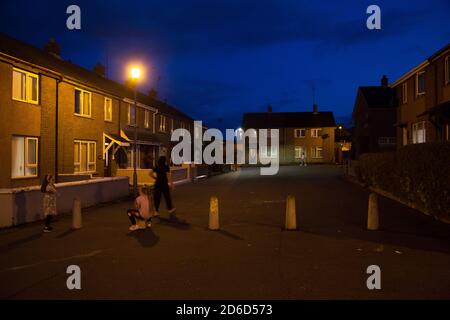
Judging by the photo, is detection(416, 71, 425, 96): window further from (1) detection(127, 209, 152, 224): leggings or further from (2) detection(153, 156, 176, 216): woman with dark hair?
(1) detection(127, 209, 152, 224): leggings

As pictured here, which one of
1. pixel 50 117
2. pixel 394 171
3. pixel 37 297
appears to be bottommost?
pixel 37 297

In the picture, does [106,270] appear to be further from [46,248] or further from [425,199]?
[425,199]

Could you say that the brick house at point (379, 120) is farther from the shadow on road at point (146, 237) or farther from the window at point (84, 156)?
the shadow on road at point (146, 237)

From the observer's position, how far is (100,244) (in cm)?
1002

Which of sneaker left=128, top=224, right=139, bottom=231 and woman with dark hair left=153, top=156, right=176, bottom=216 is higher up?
woman with dark hair left=153, top=156, right=176, bottom=216

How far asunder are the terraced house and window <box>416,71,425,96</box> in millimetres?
16248

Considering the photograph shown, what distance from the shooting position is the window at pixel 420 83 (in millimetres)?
27009

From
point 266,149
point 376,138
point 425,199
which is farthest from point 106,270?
point 266,149

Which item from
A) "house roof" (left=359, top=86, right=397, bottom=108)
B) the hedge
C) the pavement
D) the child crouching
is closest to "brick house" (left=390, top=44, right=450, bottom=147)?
the hedge

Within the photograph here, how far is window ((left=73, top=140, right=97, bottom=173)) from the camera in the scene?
25205mm

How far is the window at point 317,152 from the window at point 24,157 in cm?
5533

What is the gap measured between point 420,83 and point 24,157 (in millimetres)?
21080

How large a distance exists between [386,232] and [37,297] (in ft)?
26.2

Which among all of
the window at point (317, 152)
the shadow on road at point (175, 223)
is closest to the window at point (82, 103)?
the shadow on road at point (175, 223)
